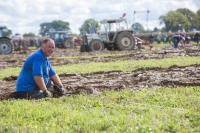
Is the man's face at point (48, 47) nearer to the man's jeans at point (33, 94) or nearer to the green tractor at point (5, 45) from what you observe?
the man's jeans at point (33, 94)

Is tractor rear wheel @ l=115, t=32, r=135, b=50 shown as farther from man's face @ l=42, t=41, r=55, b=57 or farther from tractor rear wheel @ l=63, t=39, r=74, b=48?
man's face @ l=42, t=41, r=55, b=57

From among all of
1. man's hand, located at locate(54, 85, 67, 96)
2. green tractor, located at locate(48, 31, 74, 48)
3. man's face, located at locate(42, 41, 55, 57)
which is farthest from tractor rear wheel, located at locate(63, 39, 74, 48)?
man's face, located at locate(42, 41, 55, 57)

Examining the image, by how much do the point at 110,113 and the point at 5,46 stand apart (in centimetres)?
2588

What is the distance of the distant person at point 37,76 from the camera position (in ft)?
26.6

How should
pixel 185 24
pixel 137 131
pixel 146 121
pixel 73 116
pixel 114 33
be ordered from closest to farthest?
1. pixel 137 131
2. pixel 146 121
3. pixel 73 116
4. pixel 114 33
5. pixel 185 24

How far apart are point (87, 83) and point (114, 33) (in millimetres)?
18042

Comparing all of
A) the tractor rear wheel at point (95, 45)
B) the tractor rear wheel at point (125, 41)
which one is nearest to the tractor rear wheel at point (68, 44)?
the tractor rear wheel at point (95, 45)

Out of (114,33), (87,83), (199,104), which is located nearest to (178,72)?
(87,83)

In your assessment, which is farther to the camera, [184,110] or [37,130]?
[184,110]

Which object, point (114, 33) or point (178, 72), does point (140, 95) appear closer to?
point (178, 72)

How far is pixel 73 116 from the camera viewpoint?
20.0ft

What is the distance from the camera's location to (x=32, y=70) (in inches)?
326

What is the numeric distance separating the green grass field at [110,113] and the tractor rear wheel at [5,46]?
2360 centimetres

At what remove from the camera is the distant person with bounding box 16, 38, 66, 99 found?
8.11 metres
